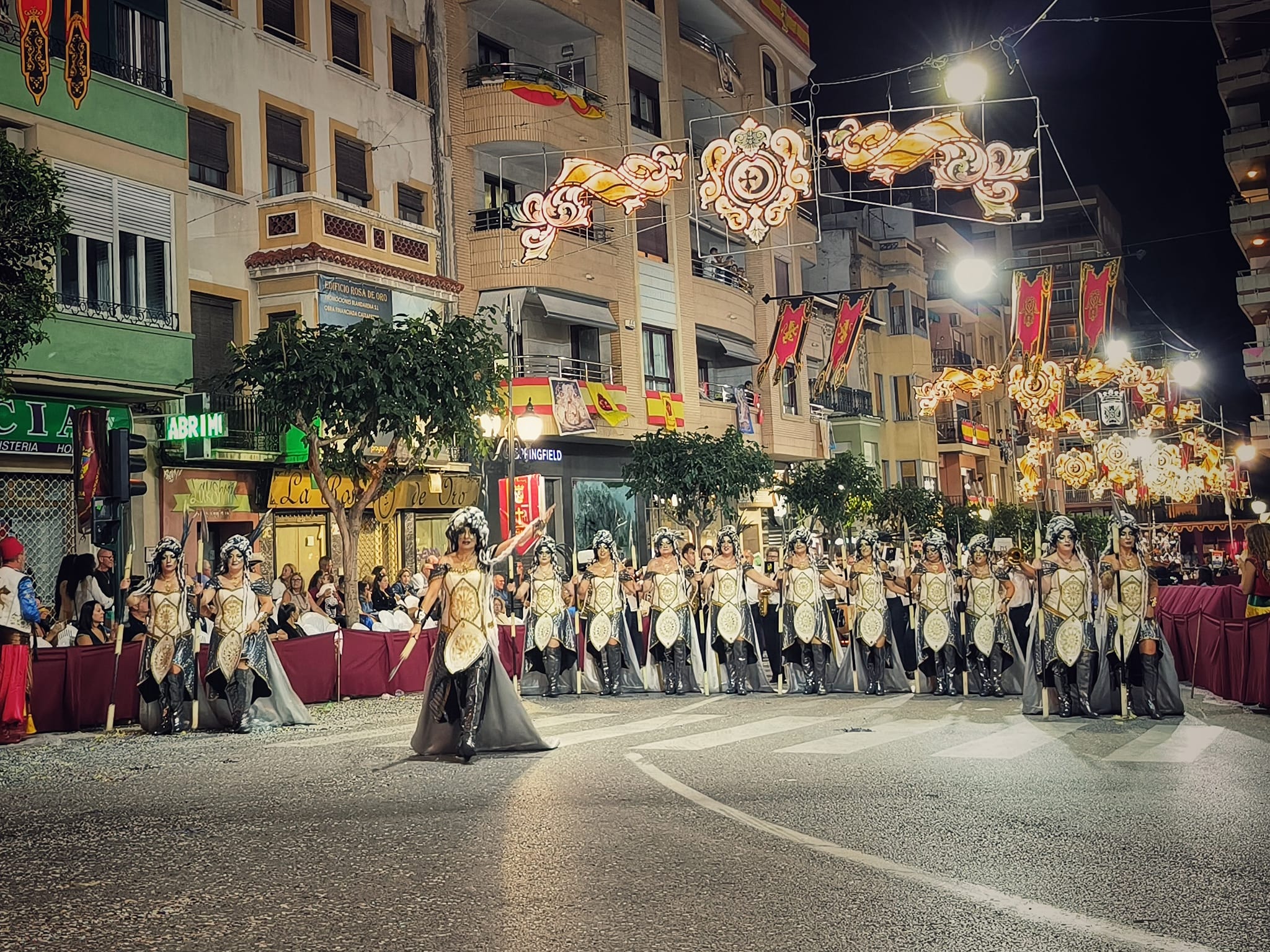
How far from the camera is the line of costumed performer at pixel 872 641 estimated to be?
54.3 ft

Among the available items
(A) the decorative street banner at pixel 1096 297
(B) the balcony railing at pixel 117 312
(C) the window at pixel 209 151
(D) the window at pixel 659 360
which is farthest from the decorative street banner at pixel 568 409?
(A) the decorative street banner at pixel 1096 297

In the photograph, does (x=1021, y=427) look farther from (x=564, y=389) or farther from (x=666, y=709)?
(x=666, y=709)

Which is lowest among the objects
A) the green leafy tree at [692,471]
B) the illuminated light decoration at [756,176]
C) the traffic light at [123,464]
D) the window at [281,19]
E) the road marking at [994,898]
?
the road marking at [994,898]

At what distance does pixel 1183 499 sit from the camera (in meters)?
45.8

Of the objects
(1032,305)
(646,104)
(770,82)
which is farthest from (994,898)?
(770,82)

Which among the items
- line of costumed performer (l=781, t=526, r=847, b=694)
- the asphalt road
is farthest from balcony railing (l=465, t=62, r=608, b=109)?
the asphalt road

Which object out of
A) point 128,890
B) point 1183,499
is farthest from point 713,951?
point 1183,499

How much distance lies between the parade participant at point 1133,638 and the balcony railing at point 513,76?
2187cm

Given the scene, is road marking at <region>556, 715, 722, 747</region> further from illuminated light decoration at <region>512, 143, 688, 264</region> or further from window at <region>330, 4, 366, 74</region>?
window at <region>330, 4, 366, 74</region>

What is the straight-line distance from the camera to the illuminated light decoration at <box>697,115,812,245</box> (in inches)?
697

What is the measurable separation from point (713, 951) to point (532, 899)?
1157 mm

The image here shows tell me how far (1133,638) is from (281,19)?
867 inches

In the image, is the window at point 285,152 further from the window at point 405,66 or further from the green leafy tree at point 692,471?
the green leafy tree at point 692,471

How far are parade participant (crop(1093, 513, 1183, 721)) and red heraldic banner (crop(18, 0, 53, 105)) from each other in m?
11.4
